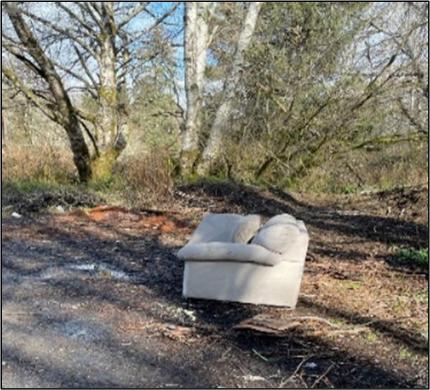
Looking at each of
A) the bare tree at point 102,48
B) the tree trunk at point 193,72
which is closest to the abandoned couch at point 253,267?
the tree trunk at point 193,72

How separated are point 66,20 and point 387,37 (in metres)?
6.02

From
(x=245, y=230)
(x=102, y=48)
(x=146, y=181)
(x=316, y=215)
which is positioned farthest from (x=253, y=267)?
(x=102, y=48)

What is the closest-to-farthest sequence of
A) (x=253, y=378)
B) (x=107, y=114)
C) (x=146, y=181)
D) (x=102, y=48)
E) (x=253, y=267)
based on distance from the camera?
(x=253, y=378)
(x=253, y=267)
(x=146, y=181)
(x=107, y=114)
(x=102, y=48)

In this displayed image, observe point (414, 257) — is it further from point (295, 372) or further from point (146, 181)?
point (146, 181)

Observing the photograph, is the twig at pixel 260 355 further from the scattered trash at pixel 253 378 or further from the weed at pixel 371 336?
the weed at pixel 371 336

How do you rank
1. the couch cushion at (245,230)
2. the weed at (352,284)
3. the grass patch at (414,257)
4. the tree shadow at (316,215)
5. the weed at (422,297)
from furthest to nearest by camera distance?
the tree shadow at (316,215) → the grass patch at (414,257) → the weed at (352,284) → the couch cushion at (245,230) → the weed at (422,297)

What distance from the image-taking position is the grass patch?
5.27 meters

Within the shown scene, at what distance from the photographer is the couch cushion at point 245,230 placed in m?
4.23

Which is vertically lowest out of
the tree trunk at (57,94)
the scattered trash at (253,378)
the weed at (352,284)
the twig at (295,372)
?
the weed at (352,284)

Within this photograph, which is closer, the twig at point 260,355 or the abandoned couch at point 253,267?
the twig at point 260,355

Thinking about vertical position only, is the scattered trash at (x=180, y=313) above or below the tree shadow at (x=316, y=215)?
above

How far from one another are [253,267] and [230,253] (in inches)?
7.3

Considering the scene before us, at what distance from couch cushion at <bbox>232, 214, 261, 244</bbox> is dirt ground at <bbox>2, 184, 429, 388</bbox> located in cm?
50

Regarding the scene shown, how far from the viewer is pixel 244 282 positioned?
395 centimetres
